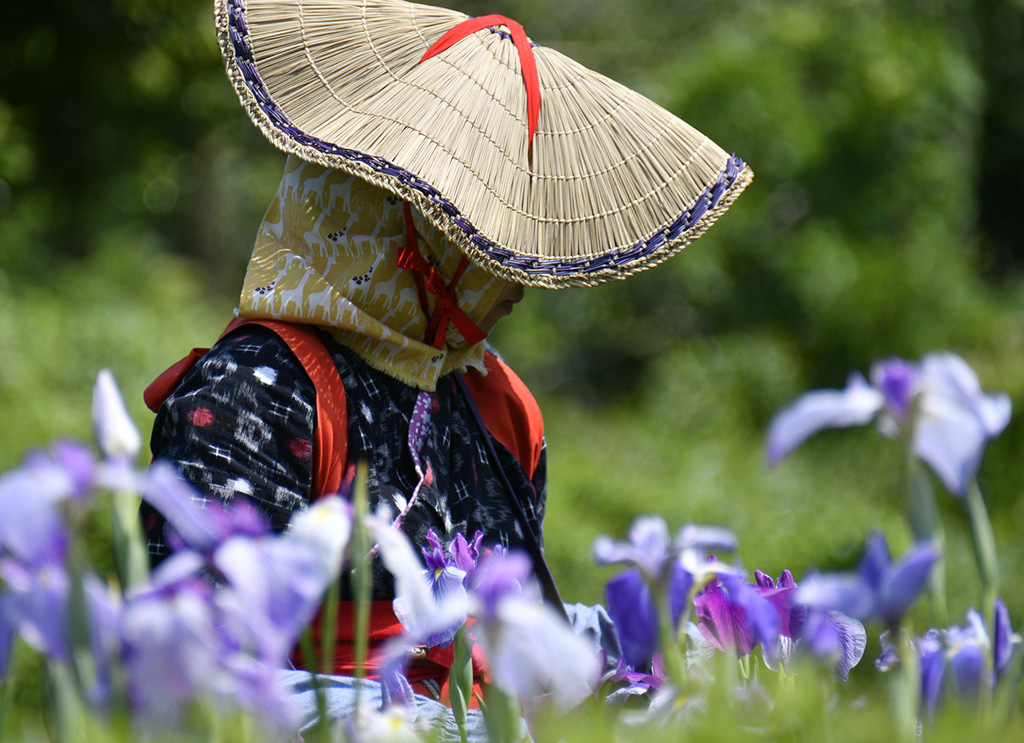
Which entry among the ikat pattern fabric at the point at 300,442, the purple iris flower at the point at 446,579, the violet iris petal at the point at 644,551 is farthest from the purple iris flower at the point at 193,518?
the ikat pattern fabric at the point at 300,442

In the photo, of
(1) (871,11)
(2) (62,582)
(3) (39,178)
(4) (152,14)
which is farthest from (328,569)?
(1) (871,11)

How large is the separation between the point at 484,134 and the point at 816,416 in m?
1.06

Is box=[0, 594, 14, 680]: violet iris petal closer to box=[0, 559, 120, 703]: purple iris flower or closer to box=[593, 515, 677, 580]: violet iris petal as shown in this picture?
box=[0, 559, 120, 703]: purple iris flower

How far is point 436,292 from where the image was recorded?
1707mm

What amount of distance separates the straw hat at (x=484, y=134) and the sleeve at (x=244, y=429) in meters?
0.34

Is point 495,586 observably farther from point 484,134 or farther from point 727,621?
point 484,134

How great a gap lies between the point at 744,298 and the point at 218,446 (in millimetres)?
6567

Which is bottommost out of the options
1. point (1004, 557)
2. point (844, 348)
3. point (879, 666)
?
point (1004, 557)

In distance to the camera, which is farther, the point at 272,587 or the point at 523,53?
the point at 523,53

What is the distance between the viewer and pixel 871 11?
7535 millimetres

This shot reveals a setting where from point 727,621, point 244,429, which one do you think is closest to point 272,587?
point 727,621

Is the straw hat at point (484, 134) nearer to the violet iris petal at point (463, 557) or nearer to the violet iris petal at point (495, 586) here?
the violet iris petal at point (463, 557)

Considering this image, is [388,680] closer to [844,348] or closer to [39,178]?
[39,178]

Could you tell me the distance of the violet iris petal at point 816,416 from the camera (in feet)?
1.94
